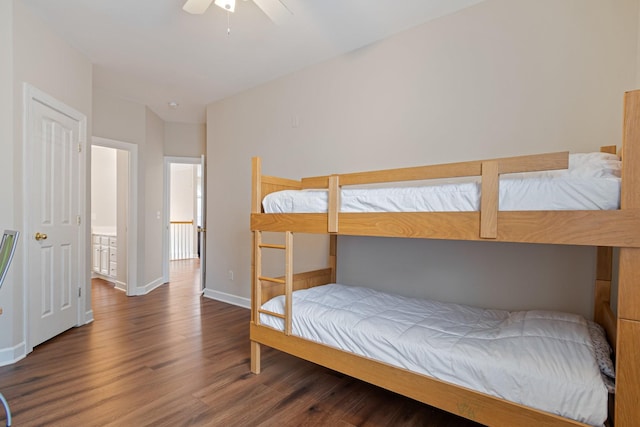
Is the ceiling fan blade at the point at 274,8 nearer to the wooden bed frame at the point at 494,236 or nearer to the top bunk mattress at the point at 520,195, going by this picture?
the wooden bed frame at the point at 494,236

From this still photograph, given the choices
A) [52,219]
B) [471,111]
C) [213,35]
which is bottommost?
[52,219]

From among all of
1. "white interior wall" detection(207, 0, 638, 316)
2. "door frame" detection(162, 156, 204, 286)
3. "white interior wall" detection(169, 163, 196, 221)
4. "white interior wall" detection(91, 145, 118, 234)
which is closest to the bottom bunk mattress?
"white interior wall" detection(207, 0, 638, 316)

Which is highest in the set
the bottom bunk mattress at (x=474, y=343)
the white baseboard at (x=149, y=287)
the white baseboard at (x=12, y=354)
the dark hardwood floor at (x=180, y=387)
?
the bottom bunk mattress at (x=474, y=343)

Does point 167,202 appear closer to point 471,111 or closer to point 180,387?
point 180,387

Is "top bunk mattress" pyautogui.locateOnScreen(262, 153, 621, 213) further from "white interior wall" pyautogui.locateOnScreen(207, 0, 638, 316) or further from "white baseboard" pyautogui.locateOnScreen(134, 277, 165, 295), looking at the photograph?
"white baseboard" pyautogui.locateOnScreen(134, 277, 165, 295)

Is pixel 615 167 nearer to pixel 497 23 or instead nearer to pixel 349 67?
pixel 497 23

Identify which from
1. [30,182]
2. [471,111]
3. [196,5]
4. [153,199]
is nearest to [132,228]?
[153,199]

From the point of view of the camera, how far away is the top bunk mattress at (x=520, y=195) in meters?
1.16

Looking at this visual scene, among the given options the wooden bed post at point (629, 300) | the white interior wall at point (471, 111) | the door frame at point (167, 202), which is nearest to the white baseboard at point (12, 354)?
the white interior wall at point (471, 111)

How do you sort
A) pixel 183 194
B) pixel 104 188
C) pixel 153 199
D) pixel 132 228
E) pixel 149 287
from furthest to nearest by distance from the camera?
pixel 183 194
pixel 104 188
pixel 153 199
pixel 149 287
pixel 132 228

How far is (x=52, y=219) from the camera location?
8.92 feet

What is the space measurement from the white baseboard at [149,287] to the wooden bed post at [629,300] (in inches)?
192

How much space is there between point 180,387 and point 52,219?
6.34ft

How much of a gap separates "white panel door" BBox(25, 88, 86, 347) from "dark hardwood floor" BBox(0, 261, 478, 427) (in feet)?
0.87
